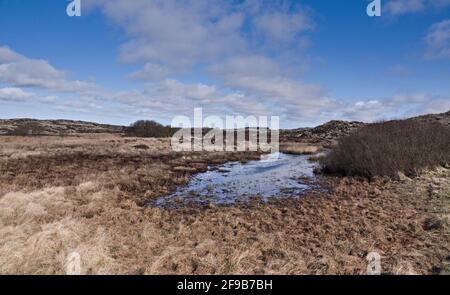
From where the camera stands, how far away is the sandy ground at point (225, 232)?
6.15 meters

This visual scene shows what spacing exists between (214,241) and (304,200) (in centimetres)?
611

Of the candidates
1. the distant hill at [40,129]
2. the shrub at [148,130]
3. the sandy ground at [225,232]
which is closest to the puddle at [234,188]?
the sandy ground at [225,232]

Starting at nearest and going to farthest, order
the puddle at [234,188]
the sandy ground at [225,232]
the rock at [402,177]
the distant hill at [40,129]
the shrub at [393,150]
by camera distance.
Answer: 1. the sandy ground at [225,232]
2. the puddle at [234,188]
3. the rock at [402,177]
4. the shrub at [393,150]
5. the distant hill at [40,129]

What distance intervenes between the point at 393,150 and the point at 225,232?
13216 millimetres

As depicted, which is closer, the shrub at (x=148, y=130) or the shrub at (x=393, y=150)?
the shrub at (x=393, y=150)

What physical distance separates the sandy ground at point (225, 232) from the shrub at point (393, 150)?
9.66 ft

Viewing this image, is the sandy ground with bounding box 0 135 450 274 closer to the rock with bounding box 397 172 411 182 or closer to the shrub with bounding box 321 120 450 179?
the rock with bounding box 397 172 411 182

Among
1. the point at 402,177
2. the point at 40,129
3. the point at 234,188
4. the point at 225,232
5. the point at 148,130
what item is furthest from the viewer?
the point at 40,129

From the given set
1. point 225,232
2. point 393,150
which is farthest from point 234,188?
point 393,150

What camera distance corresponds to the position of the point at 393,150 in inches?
699

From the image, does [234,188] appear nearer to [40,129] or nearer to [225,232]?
[225,232]

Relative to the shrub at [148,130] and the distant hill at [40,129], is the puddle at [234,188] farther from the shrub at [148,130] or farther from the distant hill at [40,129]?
the distant hill at [40,129]

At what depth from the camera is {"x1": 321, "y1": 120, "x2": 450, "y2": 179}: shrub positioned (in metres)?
17.4
